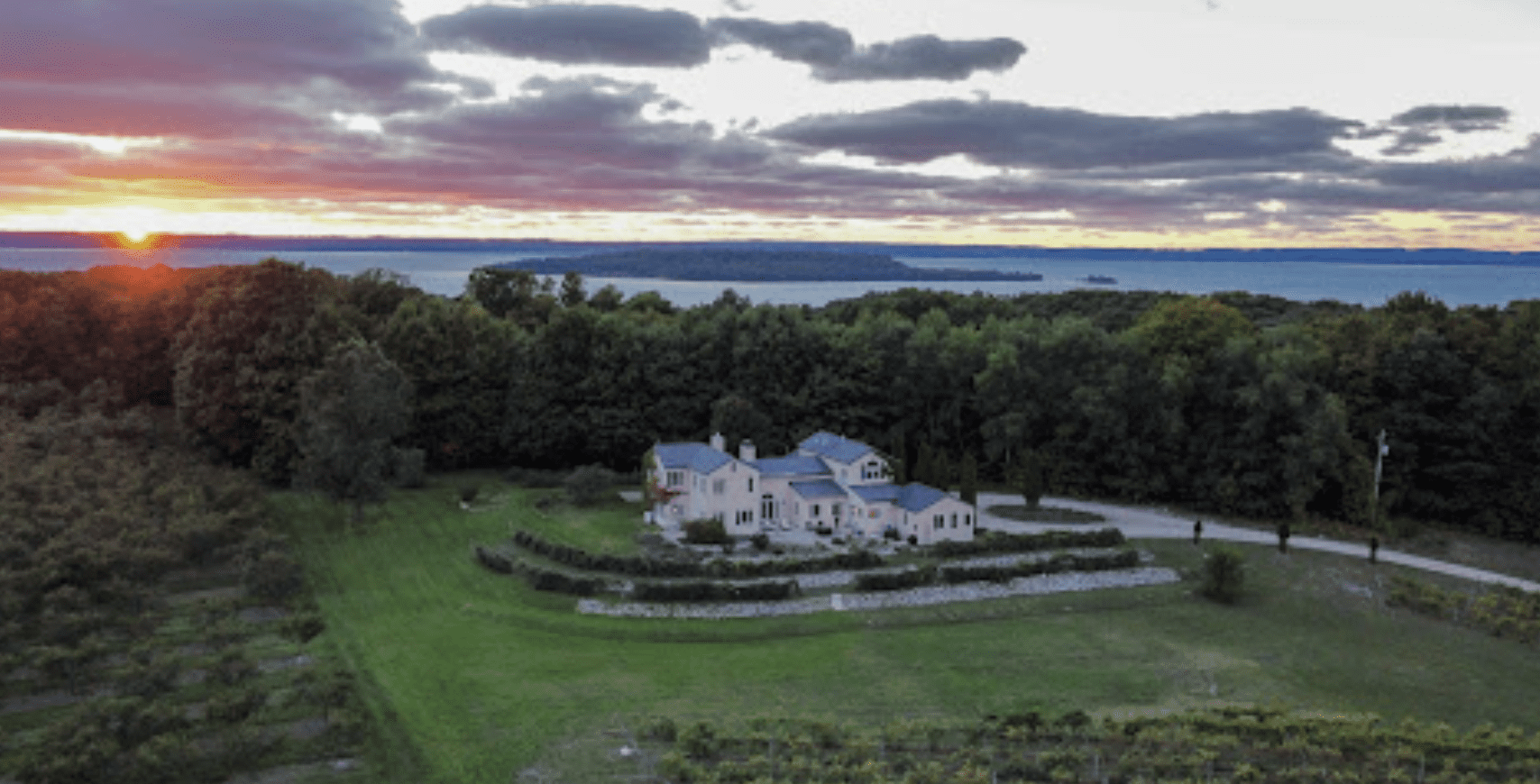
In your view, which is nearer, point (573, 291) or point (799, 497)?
point (799, 497)

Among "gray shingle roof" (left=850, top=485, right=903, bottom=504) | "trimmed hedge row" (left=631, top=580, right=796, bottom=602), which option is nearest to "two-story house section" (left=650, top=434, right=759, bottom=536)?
"gray shingle roof" (left=850, top=485, right=903, bottom=504)

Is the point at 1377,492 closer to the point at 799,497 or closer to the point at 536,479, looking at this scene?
the point at 799,497

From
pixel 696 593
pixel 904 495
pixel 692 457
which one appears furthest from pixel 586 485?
pixel 904 495

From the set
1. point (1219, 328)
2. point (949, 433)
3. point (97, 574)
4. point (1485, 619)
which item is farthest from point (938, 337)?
point (97, 574)

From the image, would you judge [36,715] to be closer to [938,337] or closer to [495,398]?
[495,398]

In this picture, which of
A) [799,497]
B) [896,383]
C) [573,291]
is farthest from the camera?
[573,291]
